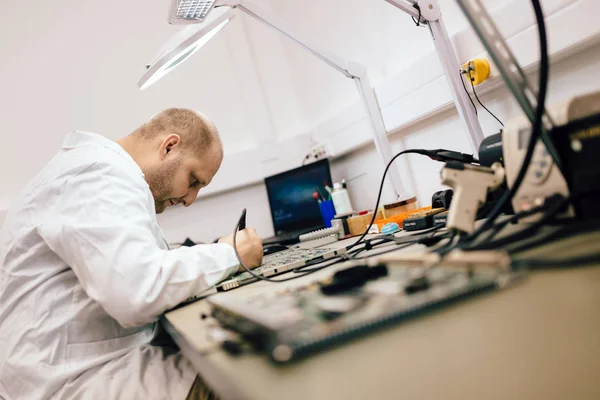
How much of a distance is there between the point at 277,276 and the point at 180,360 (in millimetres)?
297

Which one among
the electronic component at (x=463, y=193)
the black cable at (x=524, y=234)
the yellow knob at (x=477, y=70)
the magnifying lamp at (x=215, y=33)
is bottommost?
the black cable at (x=524, y=234)

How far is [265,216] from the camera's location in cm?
245

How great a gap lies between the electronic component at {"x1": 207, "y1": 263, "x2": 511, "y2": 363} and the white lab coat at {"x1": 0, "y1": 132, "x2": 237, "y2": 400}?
359 millimetres

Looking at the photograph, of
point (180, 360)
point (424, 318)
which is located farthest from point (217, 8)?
point (424, 318)

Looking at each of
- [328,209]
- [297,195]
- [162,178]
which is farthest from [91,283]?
[297,195]

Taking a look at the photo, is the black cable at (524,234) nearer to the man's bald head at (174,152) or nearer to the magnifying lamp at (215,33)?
the magnifying lamp at (215,33)

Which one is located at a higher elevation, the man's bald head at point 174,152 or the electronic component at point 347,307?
the man's bald head at point 174,152

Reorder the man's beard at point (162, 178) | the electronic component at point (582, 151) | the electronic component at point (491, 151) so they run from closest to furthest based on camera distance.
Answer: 1. the electronic component at point (582, 151)
2. the electronic component at point (491, 151)
3. the man's beard at point (162, 178)

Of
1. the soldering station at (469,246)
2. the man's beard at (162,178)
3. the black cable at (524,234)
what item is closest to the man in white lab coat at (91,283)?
the soldering station at (469,246)

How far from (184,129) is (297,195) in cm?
86

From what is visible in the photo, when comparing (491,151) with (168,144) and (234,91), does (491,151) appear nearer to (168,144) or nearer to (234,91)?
(168,144)

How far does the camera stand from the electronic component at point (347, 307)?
323 mm

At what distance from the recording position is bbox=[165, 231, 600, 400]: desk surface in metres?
0.24

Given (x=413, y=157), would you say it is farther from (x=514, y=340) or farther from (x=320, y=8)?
(x=514, y=340)
